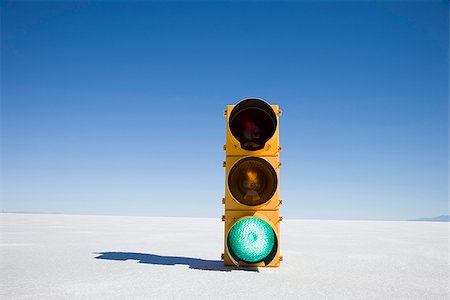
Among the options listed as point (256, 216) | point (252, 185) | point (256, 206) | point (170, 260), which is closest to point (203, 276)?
point (256, 216)

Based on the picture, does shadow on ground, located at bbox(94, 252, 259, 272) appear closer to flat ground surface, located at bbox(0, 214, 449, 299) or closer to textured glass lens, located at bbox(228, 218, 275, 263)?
flat ground surface, located at bbox(0, 214, 449, 299)

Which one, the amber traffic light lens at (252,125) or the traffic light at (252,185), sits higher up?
the amber traffic light lens at (252,125)

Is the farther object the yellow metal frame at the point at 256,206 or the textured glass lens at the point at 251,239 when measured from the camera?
the yellow metal frame at the point at 256,206

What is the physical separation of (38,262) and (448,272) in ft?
23.3

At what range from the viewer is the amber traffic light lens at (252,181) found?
5.72m

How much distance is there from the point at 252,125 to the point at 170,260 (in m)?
3.06

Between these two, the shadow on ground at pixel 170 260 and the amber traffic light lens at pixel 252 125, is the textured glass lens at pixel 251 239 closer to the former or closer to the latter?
the shadow on ground at pixel 170 260

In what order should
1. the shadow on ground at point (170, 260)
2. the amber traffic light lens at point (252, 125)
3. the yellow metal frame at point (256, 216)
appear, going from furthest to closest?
the shadow on ground at point (170, 260) → the amber traffic light lens at point (252, 125) → the yellow metal frame at point (256, 216)

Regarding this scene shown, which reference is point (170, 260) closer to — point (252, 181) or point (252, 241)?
point (252, 241)

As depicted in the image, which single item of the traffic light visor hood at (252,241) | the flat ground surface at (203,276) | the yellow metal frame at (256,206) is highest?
the yellow metal frame at (256,206)

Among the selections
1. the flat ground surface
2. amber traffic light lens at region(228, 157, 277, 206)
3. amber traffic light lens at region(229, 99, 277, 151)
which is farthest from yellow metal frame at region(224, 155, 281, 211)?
the flat ground surface

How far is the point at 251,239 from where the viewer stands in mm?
6012

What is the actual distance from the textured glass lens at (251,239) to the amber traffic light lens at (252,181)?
36cm

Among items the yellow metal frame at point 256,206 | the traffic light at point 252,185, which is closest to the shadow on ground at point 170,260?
the traffic light at point 252,185
